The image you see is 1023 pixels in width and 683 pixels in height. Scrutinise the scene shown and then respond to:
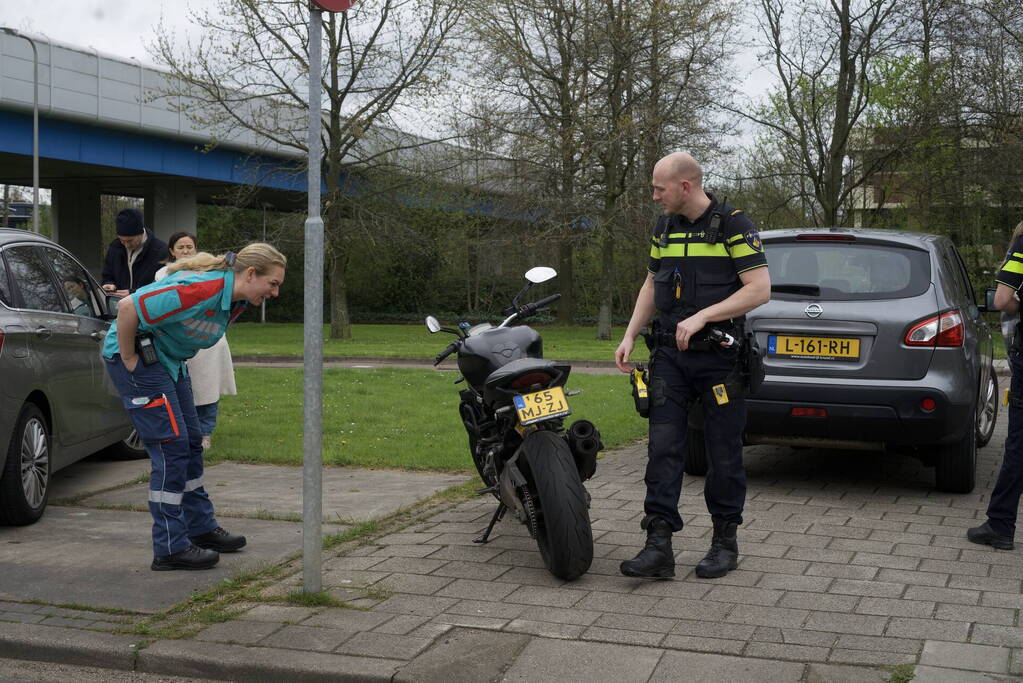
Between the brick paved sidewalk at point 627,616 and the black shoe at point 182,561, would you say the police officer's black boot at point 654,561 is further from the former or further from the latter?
the black shoe at point 182,561

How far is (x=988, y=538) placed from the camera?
569 cm

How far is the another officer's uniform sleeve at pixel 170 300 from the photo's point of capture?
498 centimetres

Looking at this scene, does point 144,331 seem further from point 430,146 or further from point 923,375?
point 430,146

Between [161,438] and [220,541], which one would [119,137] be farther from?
[161,438]

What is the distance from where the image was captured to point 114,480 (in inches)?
300

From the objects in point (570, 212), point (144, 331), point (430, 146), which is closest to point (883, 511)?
point (144, 331)

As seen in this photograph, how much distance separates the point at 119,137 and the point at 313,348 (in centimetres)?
3054

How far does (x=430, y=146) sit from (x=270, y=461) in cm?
2436

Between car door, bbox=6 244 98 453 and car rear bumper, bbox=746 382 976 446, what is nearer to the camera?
car door, bbox=6 244 98 453

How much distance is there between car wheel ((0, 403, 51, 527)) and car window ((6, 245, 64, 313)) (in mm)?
686

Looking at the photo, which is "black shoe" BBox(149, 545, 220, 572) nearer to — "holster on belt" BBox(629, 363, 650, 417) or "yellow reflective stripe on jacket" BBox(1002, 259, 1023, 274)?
"holster on belt" BBox(629, 363, 650, 417)

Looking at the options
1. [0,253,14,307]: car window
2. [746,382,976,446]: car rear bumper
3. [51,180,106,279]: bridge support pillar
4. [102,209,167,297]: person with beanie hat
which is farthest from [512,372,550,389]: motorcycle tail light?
[51,180,106,279]: bridge support pillar

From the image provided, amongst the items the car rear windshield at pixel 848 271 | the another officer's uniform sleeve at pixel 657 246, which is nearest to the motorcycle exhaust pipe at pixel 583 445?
the another officer's uniform sleeve at pixel 657 246

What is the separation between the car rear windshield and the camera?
6934 millimetres
